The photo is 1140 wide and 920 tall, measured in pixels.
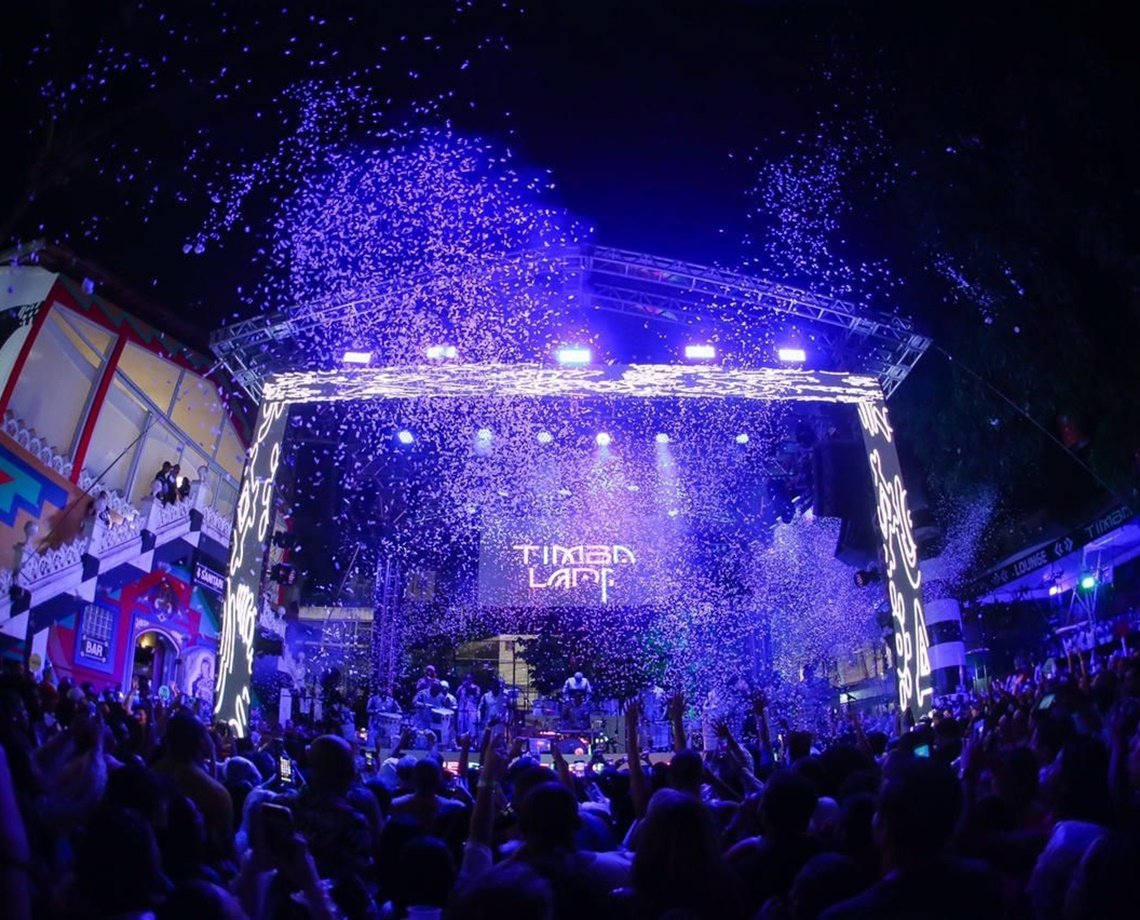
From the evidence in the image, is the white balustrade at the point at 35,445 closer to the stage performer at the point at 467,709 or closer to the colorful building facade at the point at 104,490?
the colorful building facade at the point at 104,490

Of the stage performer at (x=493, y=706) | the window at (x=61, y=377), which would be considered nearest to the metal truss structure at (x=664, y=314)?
the window at (x=61, y=377)

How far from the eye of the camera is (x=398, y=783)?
5988 millimetres

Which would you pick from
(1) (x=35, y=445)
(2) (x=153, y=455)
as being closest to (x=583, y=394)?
(1) (x=35, y=445)

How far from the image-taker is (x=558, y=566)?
19375 mm

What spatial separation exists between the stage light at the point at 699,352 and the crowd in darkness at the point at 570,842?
9.36 metres

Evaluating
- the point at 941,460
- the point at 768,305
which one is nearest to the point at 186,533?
the point at 768,305

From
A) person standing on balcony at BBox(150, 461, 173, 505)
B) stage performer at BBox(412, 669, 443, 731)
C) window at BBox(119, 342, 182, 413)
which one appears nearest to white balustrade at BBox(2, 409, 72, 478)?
person standing on balcony at BBox(150, 461, 173, 505)

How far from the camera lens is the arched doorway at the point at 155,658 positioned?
1862 centimetres

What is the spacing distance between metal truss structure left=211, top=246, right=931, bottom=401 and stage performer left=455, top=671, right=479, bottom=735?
22.3 feet

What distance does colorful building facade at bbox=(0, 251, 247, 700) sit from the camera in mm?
14164

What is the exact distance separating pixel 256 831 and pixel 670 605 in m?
20.7

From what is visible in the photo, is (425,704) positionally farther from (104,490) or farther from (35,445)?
(35,445)

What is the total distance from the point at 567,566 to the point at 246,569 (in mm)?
8920

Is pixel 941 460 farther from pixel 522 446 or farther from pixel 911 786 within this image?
pixel 911 786
